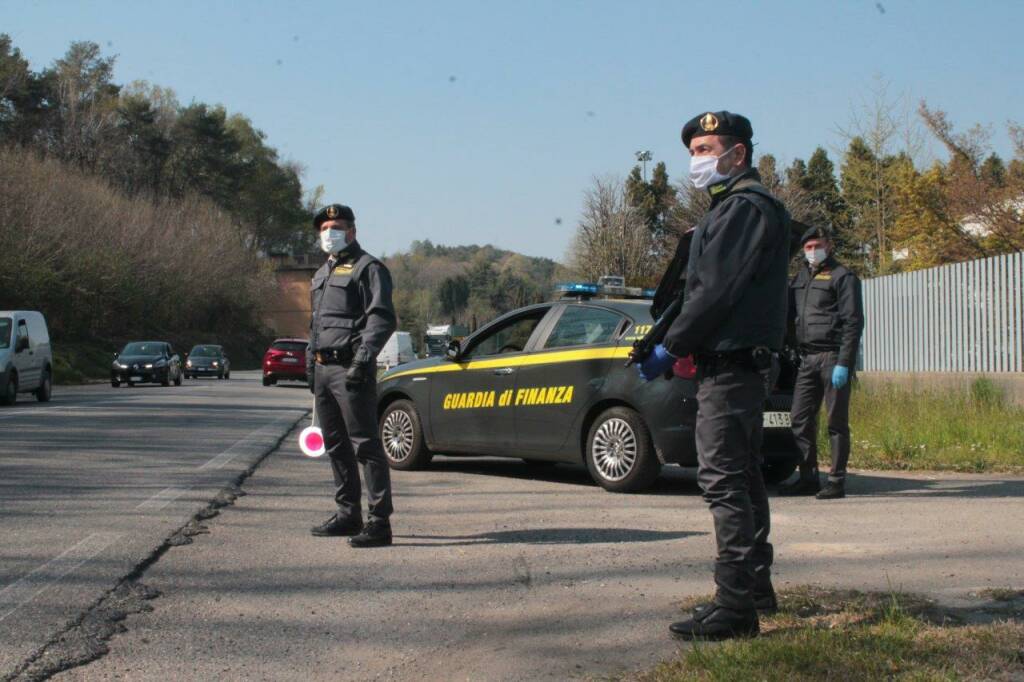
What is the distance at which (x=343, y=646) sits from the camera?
458cm

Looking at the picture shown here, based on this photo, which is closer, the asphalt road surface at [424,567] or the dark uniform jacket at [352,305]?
the asphalt road surface at [424,567]

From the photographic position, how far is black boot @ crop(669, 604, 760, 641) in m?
4.40

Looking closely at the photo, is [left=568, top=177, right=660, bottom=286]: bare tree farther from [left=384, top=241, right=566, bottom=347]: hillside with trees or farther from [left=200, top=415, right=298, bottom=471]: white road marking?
[left=384, top=241, right=566, bottom=347]: hillside with trees

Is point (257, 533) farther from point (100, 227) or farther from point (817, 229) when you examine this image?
point (100, 227)

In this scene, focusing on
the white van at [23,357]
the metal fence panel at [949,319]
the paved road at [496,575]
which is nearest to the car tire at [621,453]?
the paved road at [496,575]

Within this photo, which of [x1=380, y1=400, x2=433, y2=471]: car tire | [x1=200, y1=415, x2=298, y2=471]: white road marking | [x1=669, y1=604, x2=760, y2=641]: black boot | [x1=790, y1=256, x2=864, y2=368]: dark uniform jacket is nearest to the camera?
[x1=669, y1=604, x2=760, y2=641]: black boot

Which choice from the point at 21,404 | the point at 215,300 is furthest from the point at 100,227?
the point at 21,404

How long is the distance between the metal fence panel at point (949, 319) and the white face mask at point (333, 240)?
1194 centimetres

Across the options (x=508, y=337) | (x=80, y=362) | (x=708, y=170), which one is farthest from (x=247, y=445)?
(x=80, y=362)

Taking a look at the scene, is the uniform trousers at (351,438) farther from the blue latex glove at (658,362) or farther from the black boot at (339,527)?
the blue latex glove at (658,362)

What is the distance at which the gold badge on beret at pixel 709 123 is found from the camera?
4688mm

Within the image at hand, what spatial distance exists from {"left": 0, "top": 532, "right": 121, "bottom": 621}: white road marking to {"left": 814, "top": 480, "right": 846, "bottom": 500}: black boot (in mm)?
4986

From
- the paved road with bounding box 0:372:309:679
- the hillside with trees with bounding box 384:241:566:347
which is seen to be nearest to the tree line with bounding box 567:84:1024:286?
the paved road with bounding box 0:372:309:679

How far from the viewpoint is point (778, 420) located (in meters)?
9.05
